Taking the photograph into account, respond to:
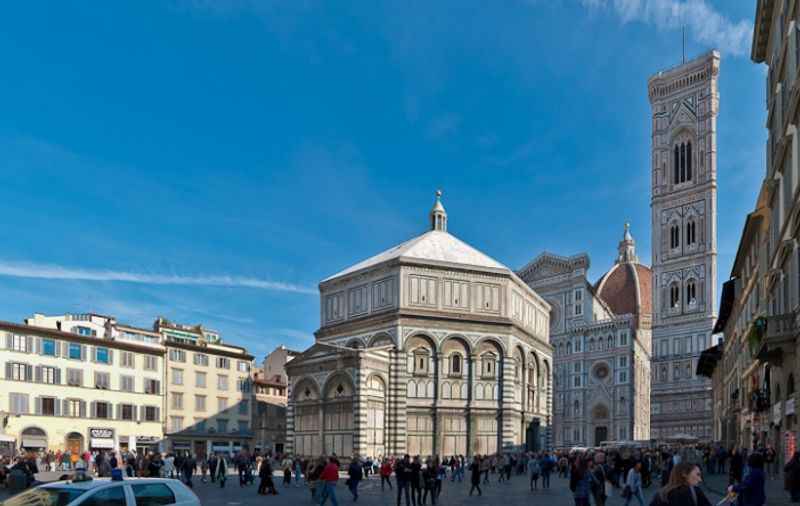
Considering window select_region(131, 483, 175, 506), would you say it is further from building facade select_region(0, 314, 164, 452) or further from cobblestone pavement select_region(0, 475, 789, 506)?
building facade select_region(0, 314, 164, 452)

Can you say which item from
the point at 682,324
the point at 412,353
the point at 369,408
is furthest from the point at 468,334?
the point at 682,324

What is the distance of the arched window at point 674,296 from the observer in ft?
303

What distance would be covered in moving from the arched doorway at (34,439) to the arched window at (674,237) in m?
66.1

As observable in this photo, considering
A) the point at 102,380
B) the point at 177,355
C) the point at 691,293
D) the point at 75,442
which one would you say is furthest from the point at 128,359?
the point at 691,293

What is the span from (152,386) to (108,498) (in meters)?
56.5

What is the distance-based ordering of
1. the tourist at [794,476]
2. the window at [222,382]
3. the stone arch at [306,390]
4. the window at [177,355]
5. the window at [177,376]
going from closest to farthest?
the tourist at [794,476], the stone arch at [306,390], the window at [177,376], the window at [177,355], the window at [222,382]

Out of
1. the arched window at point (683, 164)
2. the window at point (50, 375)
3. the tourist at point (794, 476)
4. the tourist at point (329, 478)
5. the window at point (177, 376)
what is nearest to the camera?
the tourist at point (794, 476)

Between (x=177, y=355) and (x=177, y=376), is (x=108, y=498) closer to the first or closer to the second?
(x=177, y=376)

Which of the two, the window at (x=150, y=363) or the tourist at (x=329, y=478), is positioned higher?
the window at (x=150, y=363)

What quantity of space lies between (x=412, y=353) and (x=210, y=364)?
72.3ft

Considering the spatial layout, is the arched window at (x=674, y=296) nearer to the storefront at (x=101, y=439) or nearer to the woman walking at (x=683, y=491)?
the storefront at (x=101, y=439)

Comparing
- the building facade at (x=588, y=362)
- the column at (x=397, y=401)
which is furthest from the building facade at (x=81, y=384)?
the building facade at (x=588, y=362)

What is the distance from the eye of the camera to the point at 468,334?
56.3 m

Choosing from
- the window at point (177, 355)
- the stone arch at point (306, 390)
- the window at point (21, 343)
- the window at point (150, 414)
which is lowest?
the window at point (150, 414)
